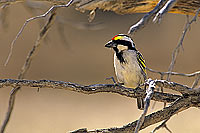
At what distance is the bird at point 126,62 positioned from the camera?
326 centimetres

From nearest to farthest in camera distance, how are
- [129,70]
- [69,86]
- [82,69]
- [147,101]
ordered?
[147,101], [69,86], [129,70], [82,69]

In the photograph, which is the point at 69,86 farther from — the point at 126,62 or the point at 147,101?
the point at 126,62

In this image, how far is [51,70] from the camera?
1041 cm

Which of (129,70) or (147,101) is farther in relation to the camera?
(129,70)

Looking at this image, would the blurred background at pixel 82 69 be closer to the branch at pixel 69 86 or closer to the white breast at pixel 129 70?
the white breast at pixel 129 70

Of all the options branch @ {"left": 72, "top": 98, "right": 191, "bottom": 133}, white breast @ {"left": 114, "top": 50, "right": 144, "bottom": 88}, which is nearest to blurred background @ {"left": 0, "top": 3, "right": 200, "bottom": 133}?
white breast @ {"left": 114, "top": 50, "right": 144, "bottom": 88}

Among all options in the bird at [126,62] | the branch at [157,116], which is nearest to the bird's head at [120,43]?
the bird at [126,62]

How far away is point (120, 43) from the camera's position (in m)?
3.30

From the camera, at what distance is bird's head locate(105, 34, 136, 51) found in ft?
10.7

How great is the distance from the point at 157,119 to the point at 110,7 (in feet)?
3.41

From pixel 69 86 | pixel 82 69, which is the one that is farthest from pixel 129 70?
pixel 82 69

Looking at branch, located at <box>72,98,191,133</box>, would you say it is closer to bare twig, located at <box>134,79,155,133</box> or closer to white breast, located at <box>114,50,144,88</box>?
bare twig, located at <box>134,79,155,133</box>

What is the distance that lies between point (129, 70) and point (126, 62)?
8 cm

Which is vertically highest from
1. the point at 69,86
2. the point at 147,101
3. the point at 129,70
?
the point at 129,70
